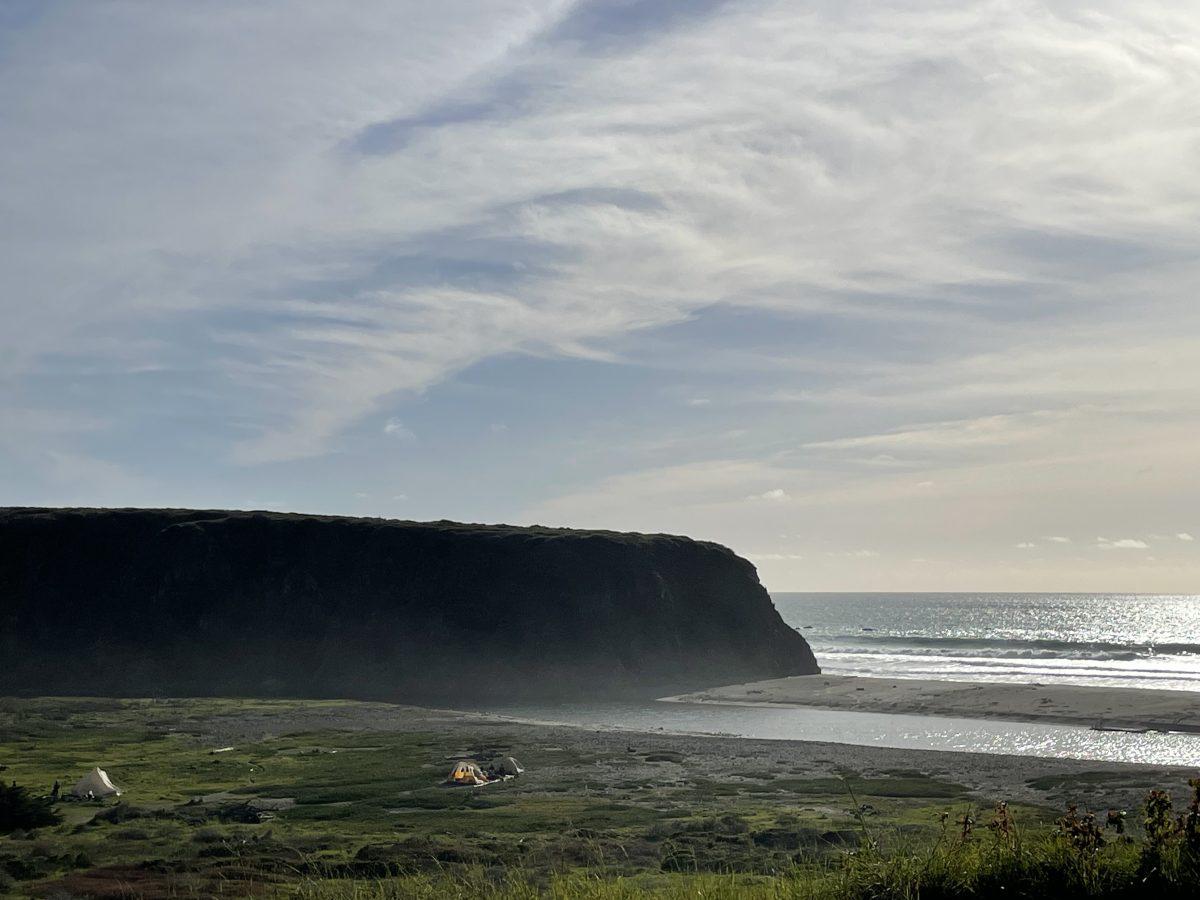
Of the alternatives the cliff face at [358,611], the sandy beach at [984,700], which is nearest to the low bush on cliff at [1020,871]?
the sandy beach at [984,700]

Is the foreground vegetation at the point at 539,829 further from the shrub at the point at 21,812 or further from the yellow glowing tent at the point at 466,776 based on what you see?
the yellow glowing tent at the point at 466,776

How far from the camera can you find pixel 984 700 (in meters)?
62.2

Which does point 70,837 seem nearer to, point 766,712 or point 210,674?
point 766,712

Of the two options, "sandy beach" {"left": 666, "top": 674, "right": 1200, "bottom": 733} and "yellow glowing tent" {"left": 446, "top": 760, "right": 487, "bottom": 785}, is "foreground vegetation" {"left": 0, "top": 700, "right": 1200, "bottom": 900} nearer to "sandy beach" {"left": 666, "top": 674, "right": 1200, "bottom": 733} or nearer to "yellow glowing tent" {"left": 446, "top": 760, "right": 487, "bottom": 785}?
"yellow glowing tent" {"left": 446, "top": 760, "right": 487, "bottom": 785}

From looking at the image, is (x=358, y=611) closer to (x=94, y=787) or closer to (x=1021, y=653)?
(x=94, y=787)

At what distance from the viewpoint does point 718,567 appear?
96875 millimetres

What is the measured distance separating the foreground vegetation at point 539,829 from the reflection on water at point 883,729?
30.9ft

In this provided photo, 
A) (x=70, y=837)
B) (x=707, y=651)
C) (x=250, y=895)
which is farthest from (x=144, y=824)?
(x=707, y=651)

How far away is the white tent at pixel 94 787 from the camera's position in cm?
3178

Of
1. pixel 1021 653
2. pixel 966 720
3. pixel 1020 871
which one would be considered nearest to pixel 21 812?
pixel 1020 871

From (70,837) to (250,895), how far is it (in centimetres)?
1046

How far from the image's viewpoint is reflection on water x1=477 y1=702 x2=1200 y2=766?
4406 cm

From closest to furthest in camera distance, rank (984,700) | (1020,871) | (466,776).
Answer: (1020,871) < (466,776) < (984,700)

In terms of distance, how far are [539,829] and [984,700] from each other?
44157 mm
